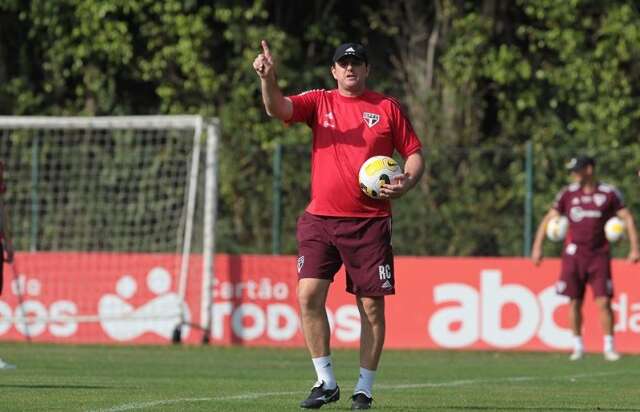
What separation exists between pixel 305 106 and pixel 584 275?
8591mm

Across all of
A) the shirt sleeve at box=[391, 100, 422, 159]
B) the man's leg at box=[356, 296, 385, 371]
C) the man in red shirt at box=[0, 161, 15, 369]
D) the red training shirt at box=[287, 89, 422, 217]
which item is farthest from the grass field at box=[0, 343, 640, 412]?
the shirt sleeve at box=[391, 100, 422, 159]

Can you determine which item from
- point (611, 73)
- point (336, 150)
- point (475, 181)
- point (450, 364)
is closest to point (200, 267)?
point (475, 181)

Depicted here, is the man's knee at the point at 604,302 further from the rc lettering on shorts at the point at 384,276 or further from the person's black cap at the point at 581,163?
the rc lettering on shorts at the point at 384,276

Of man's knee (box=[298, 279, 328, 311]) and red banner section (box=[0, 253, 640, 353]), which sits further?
red banner section (box=[0, 253, 640, 353])

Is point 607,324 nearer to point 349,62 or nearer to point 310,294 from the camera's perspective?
point 310,294

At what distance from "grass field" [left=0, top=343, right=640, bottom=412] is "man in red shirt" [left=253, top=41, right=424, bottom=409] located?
0.45 metres

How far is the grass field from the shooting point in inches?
395

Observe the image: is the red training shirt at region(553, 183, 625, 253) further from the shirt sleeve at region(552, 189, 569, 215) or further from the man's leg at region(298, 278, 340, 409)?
the man's leg at region(298, 278, 340, 409)

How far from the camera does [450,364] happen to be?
16172 mm

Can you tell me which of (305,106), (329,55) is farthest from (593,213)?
(329,55)

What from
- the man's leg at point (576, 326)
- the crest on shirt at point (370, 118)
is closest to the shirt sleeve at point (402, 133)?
the crest on shirt at point (370, 118)

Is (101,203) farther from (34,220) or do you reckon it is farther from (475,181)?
(475,181)

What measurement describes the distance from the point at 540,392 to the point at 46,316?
10.1 metres

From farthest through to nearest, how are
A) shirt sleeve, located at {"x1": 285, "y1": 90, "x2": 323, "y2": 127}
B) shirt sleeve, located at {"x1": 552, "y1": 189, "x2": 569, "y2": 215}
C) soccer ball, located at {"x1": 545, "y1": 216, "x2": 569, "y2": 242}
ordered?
1. soccer ball, located at {"x1": 545, "y1": 216, "x2": 569, "y2": 242}
2. shirt sleeve, located at {"x1": 552, "y1": 189, "x2": 569, "y2": 215}
3. shirt sleeve, located at {"x1": 285, "y1": 90, "x2": 323, "y2": 127}
